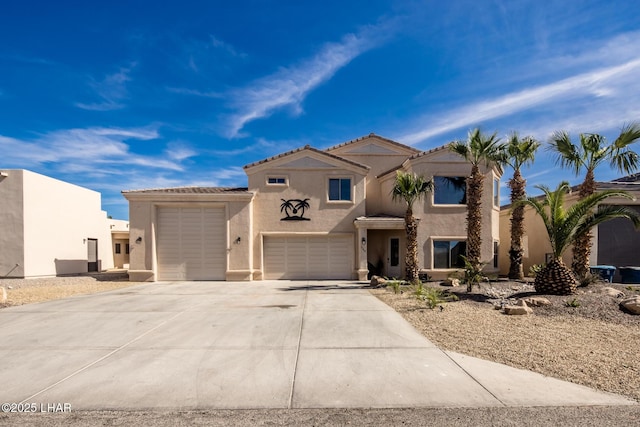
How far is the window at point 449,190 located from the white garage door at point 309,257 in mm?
5342

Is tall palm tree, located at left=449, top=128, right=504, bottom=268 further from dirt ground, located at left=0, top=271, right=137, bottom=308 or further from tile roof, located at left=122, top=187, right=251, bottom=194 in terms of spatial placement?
dirt ground, located at left=0, top=271, right=137, bottom=308

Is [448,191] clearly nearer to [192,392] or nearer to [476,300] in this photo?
[476,300]

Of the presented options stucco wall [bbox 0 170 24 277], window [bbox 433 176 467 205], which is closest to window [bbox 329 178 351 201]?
window [bbox 433 176 467 205]

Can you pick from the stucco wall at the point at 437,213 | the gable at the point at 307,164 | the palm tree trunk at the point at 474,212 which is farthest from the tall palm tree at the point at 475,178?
the gable at the point at 307,164

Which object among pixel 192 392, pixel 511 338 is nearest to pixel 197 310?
pixel 192 392

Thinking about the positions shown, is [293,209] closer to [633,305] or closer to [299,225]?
[299,225]

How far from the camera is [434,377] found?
16.3 ft

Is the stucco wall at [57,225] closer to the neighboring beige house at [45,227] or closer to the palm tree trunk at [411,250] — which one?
the neighboring beige house at [45,227]

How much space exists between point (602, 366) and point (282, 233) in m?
14.6

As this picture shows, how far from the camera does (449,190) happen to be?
60.5ft

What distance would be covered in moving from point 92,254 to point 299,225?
15896mm

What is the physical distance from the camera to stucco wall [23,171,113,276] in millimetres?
17922

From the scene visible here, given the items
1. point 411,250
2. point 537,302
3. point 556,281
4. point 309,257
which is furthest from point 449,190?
point 537,302

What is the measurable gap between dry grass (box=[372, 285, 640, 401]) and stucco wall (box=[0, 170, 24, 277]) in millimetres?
18969
